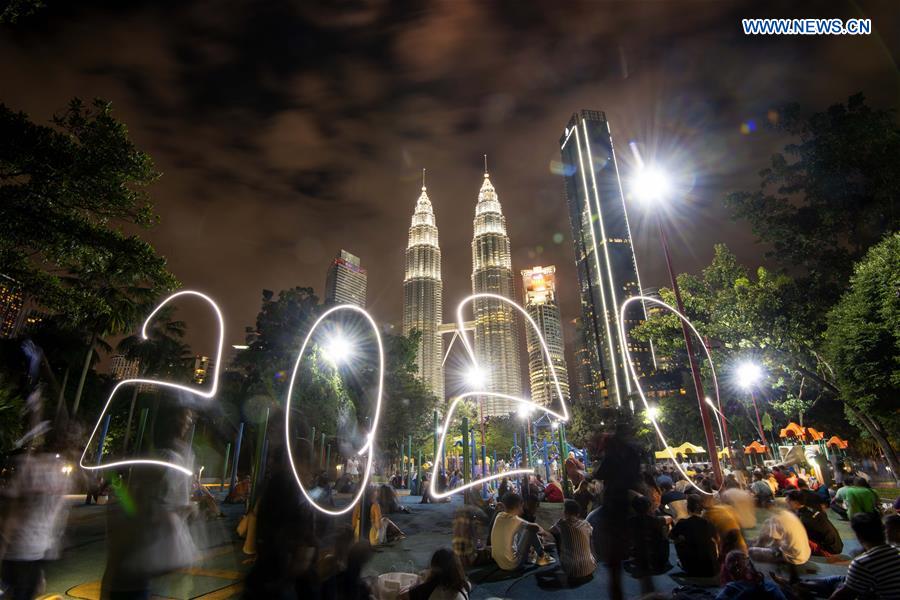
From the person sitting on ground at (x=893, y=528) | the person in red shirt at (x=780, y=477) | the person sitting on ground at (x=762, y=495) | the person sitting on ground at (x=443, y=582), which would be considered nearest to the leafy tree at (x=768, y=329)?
the person in red shirt at (x=780, y=477)

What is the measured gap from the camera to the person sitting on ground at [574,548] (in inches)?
296

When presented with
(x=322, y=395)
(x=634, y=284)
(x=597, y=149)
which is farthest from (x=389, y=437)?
(x=597, y=149)

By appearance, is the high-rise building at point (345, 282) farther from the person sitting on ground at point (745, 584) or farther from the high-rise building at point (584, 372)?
the person sitting on ground at point (745, 584)

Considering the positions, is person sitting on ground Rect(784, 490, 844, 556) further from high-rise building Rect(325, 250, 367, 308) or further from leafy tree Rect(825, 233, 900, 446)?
high-rise building Rect(325, 250, 367, 308)

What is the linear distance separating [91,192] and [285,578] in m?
13.7

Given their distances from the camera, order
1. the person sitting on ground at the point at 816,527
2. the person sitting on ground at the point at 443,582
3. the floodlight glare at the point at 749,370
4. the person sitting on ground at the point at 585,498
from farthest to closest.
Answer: the floodlight glare at the point at 749,370
the person sitting on ground at the point at 585,498
the person sitting on ground at the point at 816,527
the person sitting on ground at the point at 443,582

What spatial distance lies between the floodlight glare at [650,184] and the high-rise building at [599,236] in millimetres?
98699

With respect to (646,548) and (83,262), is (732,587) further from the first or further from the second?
(83,262)

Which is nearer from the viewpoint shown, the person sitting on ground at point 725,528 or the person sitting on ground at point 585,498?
the person sitting on ground at point 725,528

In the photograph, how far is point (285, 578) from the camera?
4.11 meters

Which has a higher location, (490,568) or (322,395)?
(322,395)

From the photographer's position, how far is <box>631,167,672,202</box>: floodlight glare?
14672 millimetres

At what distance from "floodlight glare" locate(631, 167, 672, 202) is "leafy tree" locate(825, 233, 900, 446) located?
9961 mm

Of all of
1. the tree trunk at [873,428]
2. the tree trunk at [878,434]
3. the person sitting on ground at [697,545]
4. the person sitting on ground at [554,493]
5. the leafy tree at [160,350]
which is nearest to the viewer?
the person sitting on ground at [697,545]
